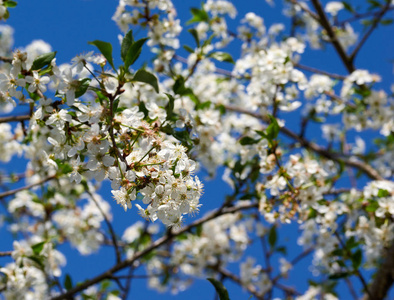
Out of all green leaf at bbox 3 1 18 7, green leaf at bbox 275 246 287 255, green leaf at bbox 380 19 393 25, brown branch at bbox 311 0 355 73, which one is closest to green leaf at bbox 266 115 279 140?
green leaf at bbox 3 1 18 7

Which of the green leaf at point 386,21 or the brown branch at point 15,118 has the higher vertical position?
the green leaf at point 386,21

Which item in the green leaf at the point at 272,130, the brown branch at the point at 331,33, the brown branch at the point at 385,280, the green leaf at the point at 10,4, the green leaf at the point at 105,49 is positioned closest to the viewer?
the green leaf at the point at 105,49

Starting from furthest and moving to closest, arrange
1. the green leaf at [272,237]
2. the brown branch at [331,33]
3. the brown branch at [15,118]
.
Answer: the green leaf at [272,237]
the brown branch at [331,33]
the brown branch at [15,118]

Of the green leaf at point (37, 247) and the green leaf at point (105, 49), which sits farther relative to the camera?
the green leaf at point (37, 247)

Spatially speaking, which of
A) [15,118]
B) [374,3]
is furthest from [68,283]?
[374,3]

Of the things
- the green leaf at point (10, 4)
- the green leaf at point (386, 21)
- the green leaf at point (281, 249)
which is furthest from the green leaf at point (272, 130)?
the green leaf at point (386, 21)

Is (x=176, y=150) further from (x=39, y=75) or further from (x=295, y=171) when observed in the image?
(x=295, y=171)

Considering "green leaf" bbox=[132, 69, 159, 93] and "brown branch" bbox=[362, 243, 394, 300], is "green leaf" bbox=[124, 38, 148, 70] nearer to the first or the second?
"green leaf" bbox=[132, 69, 159, 93]

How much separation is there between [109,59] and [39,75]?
0.35 metres

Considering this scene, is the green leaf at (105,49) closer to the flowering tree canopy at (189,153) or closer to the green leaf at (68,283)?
the flowering tree canopy at (189,153)

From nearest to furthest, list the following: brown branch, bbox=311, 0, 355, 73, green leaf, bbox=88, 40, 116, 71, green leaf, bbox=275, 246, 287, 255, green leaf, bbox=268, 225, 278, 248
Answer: green leaf, bbox=88, 40, 116, 71, brown branch, bbox=311, 0, 355, 73, green leaf, bbox=268, 225, 278, 248, green leaf, bbox=275, 246, 287, 255

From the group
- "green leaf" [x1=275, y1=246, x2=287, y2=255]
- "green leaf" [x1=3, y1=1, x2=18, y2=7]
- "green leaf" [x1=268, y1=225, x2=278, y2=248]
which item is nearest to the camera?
"green leaf" [x1=3, y1=1, x2=18, y2=7]

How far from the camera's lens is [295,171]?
2.36m

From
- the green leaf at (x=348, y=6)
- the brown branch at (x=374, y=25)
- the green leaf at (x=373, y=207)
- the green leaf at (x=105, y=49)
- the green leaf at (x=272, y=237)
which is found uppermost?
the green leaf at (x=348, y=6)
